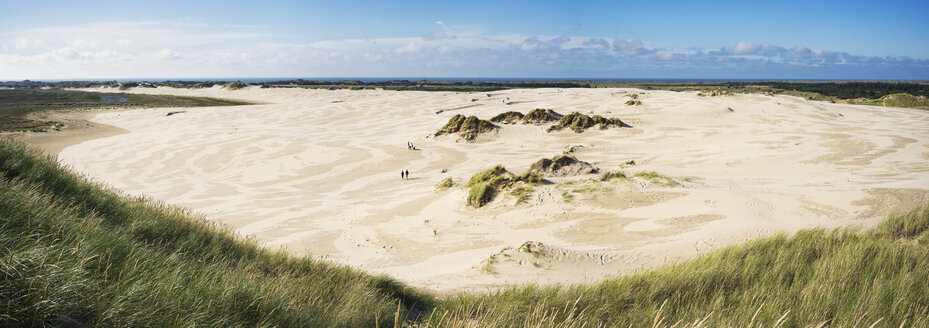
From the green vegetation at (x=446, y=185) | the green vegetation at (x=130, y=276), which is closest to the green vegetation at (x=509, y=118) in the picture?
the green vegetation at (x=446, y=185)

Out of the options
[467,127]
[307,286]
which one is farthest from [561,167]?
[467,127]

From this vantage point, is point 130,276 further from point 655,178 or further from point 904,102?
point 904,102

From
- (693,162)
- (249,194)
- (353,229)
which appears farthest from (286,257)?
(693,162)

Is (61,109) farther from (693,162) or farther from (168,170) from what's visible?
(693,162)

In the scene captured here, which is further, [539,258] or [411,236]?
[411,236]

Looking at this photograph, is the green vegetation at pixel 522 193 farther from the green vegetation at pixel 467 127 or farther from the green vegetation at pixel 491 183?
the green vegetation at pixel 467 127

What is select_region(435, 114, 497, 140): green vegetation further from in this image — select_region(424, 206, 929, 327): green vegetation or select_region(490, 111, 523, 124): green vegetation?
select_region(424, 206, 929, 327): green vegetation

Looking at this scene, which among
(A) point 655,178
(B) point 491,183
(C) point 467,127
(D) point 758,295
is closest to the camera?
(D) point 758,295
